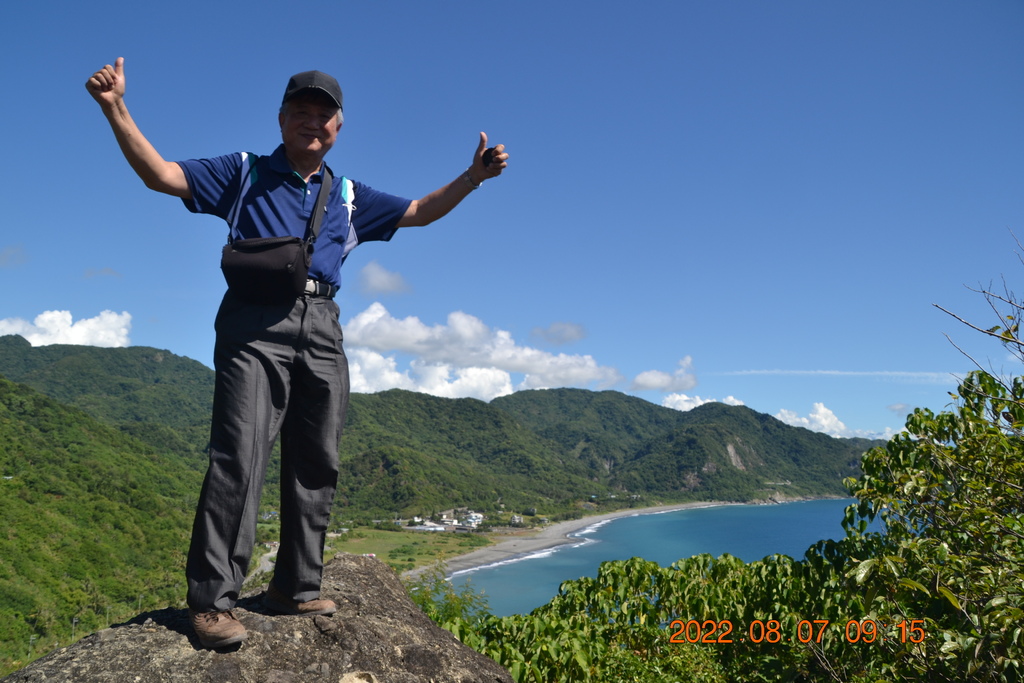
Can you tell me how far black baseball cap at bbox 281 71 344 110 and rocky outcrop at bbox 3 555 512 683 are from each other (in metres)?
2.33

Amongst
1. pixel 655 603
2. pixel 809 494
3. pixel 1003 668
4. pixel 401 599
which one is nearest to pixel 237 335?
pixel 401 599

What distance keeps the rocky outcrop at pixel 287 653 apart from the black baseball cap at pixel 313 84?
2.33 meters

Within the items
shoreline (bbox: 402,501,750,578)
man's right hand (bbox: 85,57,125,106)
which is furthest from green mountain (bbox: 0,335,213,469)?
man's right hand (bbox: 85,57,125,106)

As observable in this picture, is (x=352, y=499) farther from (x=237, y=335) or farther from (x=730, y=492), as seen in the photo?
(x=237, y=335)

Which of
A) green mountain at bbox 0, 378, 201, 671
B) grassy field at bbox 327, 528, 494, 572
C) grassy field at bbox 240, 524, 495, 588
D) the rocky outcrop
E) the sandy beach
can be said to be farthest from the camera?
the sandy beach

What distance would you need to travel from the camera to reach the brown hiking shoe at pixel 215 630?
8.27 ft

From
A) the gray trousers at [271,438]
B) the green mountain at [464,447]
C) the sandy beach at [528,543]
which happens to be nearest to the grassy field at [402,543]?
the sandy beach at [528,543]

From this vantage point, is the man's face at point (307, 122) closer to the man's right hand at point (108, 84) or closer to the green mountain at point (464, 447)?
the man's right hand at point (108, 84)

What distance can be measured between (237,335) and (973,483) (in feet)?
12.4

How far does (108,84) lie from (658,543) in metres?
76.6

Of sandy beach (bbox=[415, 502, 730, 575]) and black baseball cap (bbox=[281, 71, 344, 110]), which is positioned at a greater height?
black baseball cap (bbox=[281, 71, 344, 110])

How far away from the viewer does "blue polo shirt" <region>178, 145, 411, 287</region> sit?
9.24 feet

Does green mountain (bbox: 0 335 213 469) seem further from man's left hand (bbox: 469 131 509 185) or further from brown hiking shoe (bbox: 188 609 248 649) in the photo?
man's left hand (bbox: 469 131 509 185)
